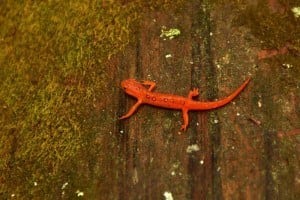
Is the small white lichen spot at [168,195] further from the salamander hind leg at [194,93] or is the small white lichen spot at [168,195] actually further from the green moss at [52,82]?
the salamander hind leg at [194,93]

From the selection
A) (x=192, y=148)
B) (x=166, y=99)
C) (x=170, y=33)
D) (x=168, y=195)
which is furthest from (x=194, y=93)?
(x=168, y=195)

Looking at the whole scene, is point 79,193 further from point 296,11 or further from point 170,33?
point 296,11

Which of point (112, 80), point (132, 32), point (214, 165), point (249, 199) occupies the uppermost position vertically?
→ point (132, 32)

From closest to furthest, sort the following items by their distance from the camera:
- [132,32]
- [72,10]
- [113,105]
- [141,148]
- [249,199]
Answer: [249,199] < [141,148] < [113,105] < [132,32] < [72,10]

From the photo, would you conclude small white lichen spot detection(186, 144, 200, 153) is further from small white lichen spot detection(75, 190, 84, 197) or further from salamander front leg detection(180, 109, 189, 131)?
small white lichen spot detection(75, 190, 84, 197)

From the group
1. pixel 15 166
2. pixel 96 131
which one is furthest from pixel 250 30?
pixel 15 166

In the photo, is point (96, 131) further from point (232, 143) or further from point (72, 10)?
point (72, 10)

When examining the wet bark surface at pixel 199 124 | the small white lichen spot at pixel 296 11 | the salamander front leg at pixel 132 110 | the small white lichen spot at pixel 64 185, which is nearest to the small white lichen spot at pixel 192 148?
the wet bark surface at pixel 199 124
